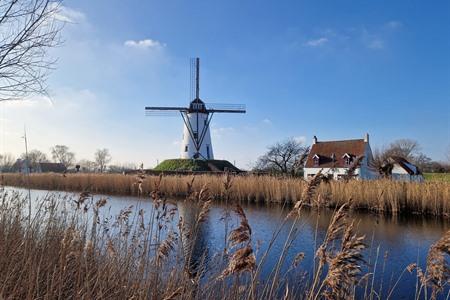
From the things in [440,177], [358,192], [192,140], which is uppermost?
[192,140]

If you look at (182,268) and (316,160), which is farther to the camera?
(316,160)

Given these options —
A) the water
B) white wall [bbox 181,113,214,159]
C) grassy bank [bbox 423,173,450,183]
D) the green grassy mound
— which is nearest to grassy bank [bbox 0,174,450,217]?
the water

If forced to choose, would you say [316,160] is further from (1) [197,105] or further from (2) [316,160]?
(1) [197,105]

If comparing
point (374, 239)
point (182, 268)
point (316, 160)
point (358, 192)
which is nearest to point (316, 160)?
point (316, 160)

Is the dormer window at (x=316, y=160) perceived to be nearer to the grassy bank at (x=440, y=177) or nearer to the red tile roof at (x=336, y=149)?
the red tile roof at (x=336, y=149)

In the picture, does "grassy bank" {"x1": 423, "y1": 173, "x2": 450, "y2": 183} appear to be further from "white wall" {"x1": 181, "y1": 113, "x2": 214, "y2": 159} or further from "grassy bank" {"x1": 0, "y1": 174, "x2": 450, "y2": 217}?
"white wall" {"x1": 181, "y1": 113, "x2": 214, "y2": 159}

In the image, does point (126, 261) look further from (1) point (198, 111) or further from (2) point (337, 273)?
(1) point (198, 111)

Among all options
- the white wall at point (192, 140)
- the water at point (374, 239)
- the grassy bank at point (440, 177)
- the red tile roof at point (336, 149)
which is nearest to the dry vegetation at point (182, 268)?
the water at point (374, 239)

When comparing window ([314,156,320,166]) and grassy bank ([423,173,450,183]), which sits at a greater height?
window ([314,156,320,166])

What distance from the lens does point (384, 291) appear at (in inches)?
213

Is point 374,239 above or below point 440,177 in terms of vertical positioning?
below

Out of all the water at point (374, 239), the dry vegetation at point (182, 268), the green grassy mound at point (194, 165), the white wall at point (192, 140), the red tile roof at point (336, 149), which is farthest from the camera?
the white wall at point (192, 140)

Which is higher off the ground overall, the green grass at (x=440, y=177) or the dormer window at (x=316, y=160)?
the dormer window at (x=316, y=160)

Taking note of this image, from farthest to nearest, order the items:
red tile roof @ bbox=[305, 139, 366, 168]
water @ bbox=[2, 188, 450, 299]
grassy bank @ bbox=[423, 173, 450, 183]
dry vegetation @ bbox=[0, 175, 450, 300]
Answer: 1. red tile roof @ bbox=[305, 139, 366, 168]
2. grassy bank @ bbox=[423, 173, 450, 183]
3. water @ bbox=[2, 188, 450, 299]
4. dry vegetation @ bbox=[0, 175, 450, 300]
